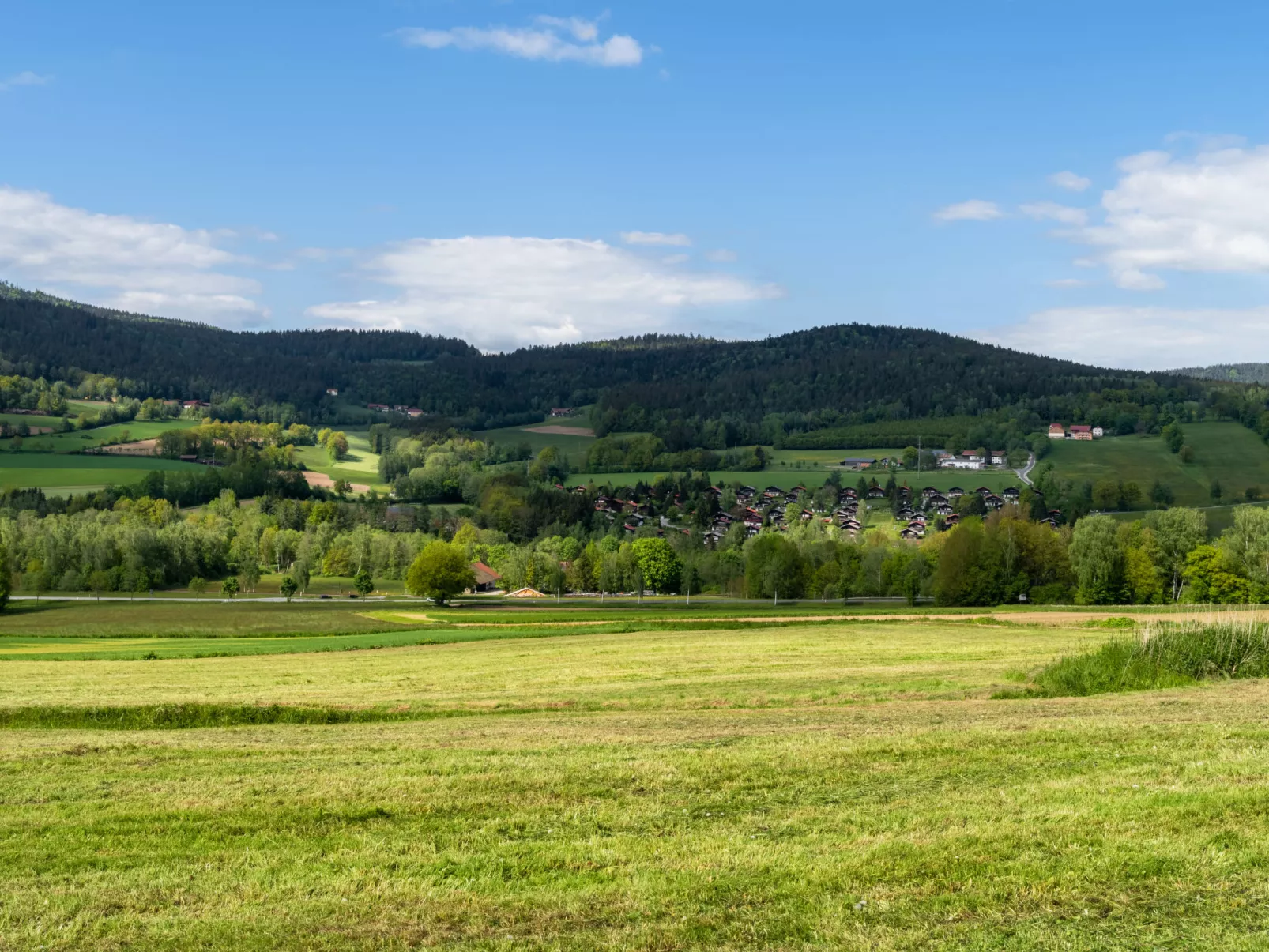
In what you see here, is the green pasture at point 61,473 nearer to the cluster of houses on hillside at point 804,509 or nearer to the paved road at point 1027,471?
the cluster of houses on hillside at point 804,509

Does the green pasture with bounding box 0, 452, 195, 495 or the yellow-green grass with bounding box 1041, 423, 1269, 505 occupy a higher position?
the yellow-green grass with bounding box 1041, 423, 1269, 505

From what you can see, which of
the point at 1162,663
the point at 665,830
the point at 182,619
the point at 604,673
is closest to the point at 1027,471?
the point at 182,619

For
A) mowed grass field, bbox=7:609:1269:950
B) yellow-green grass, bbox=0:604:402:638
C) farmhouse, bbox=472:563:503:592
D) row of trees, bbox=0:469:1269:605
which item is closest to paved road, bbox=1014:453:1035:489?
row of trees, bbox=0:469:1269:605

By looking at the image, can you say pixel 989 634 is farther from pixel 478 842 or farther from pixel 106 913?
pixel 106 913

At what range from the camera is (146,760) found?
20.3m

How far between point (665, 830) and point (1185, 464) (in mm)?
185867

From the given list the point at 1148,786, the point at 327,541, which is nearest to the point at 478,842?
the point at 1148,786

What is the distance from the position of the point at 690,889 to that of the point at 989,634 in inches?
1824

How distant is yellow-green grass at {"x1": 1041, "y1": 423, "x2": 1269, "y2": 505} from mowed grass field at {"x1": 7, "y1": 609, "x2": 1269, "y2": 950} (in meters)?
152

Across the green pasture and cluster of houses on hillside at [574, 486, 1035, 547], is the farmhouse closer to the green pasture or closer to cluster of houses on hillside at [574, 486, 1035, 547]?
cluster of houses on hillside at [574, 486, 1035, 547]

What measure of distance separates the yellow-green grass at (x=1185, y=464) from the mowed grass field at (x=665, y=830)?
5987 inches

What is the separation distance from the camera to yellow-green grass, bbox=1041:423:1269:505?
535ft

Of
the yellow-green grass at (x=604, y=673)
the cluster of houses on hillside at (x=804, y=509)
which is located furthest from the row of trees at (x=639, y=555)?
the yellow-green grass at (x=604, y=673)

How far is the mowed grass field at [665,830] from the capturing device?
1063 cm
